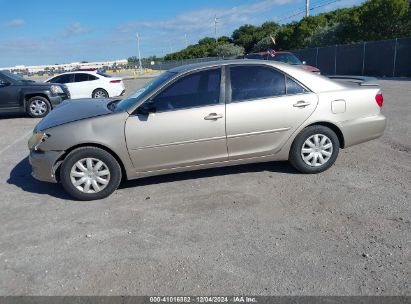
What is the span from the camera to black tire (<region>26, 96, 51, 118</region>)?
1080 cm

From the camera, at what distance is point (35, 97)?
426 inches

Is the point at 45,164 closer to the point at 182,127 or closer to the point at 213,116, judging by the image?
the point at 182,127

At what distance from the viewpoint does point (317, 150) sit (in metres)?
4.88

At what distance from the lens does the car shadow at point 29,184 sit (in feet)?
15.6

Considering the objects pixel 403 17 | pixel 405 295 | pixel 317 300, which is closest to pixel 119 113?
pixel 317 300

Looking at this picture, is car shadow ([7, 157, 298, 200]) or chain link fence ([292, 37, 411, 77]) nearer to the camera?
car shadow ([7, 157, 298, 200])

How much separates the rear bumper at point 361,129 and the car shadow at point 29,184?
3.83 metres

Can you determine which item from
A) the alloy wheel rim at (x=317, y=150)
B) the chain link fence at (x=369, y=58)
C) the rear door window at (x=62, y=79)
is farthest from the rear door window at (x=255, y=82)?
the chain link fence at (x=369, y=58)

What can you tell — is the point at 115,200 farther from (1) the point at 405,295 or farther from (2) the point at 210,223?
(1) the point at 405,295

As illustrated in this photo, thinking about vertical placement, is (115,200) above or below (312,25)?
below

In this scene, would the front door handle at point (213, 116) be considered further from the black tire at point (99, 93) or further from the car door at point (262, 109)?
the black tire at point (99, 93)

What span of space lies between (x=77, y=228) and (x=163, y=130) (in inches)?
58.4

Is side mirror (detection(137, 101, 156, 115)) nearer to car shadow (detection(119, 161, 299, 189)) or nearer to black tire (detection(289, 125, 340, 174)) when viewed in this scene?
car shadow (detection(119, 161, 299, 189))

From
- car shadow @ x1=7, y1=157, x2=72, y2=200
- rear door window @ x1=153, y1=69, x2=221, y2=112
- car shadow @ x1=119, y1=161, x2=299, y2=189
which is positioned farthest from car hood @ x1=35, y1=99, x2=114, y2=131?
car shadow @ x1=119, y1=161, x2=299, y2=189
